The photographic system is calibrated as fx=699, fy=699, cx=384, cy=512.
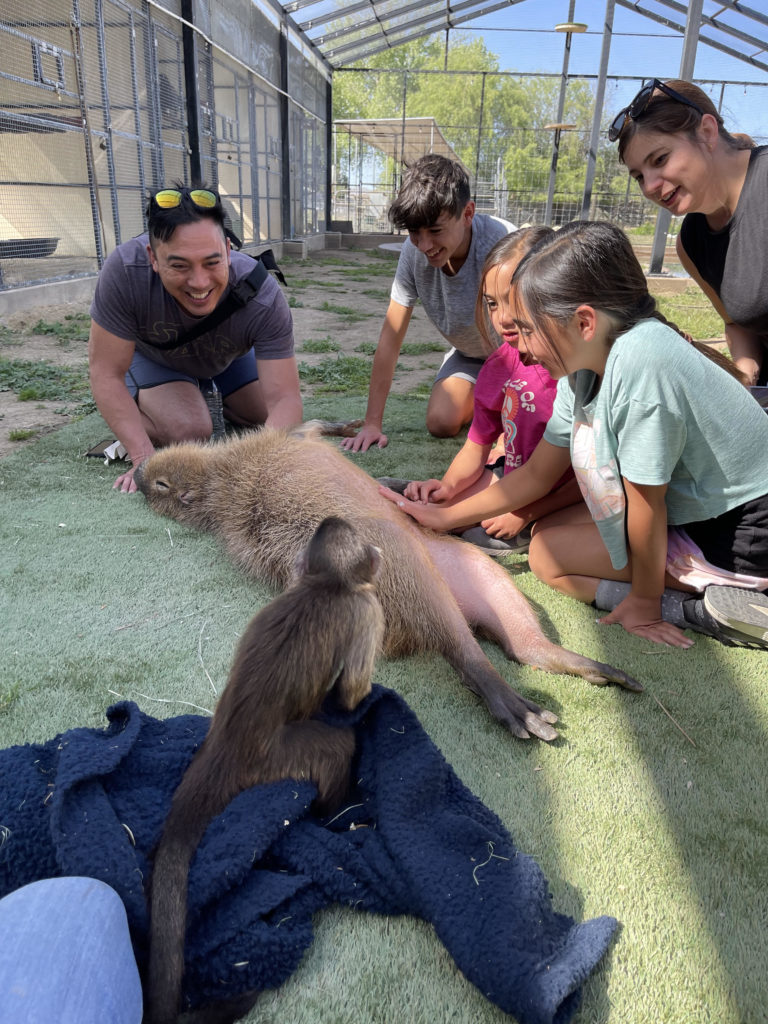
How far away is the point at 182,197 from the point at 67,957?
3.05 meters

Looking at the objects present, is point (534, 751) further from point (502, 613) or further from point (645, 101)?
point (645, 101)

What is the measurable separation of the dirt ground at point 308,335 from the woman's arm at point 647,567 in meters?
2.75

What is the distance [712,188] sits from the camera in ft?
9.00

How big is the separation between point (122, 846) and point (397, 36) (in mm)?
24758

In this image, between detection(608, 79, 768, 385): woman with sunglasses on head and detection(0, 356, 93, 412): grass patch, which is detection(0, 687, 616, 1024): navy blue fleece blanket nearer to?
detection(608, 79, 768, 385): woman with sunglasses on head

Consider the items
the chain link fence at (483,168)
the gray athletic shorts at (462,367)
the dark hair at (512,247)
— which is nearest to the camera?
the dark hair at (512,247)

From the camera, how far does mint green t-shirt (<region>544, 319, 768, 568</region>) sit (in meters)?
2.07

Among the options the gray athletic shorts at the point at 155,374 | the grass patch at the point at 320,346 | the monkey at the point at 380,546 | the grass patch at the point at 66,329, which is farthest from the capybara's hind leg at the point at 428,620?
the grass patch at the point at 66,329

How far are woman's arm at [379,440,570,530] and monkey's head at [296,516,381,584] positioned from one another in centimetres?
86

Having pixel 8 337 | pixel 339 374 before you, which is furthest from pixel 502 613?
pixel 8 337

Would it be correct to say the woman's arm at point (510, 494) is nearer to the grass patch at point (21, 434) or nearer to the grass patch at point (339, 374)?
the grass patch at point (21, 434)

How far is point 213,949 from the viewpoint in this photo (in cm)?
121

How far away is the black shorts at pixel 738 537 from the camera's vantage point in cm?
227

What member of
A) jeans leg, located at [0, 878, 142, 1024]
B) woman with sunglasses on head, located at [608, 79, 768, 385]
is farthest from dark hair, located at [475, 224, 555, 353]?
jeans leg, located at [0, 878, 142, 1024]
